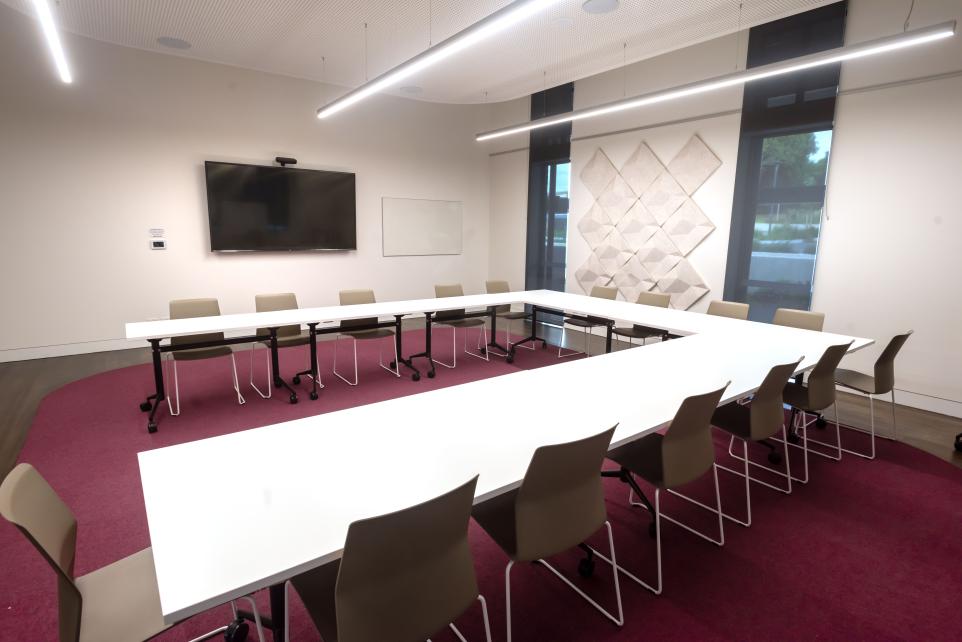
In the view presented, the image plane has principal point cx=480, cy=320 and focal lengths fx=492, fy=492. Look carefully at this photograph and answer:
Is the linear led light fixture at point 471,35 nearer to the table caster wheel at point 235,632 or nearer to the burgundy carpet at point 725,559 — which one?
the burgundy carpet at point 725,559

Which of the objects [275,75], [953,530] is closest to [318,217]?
[275,75]

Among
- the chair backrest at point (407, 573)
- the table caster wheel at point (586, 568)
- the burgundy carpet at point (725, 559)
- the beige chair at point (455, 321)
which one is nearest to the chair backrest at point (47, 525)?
the burgundy carpet at point (725, 559)

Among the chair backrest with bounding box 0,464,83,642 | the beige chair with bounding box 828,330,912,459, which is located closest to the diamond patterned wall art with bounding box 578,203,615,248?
the beige chair with bounding box 828,330,912,459

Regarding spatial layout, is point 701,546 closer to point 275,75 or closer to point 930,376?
point 930,376

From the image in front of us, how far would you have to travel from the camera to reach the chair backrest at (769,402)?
101 inches

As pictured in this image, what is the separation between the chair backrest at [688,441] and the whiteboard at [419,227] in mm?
6293

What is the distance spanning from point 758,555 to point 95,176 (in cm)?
712

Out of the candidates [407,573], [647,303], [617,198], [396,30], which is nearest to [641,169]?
[617,198]

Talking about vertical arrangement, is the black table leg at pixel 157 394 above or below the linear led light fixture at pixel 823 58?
below

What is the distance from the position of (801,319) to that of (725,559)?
108 inches

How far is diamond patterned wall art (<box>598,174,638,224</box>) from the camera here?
6609mm

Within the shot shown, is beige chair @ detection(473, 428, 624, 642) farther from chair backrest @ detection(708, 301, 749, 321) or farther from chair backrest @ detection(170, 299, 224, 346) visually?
chair backrest @ detection(170, 299, 224, 346)

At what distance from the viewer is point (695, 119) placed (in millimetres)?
5789

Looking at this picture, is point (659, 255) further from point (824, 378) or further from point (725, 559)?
point (725, 559)
